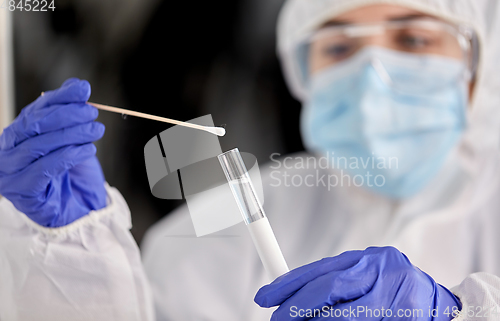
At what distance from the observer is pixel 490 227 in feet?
3.09

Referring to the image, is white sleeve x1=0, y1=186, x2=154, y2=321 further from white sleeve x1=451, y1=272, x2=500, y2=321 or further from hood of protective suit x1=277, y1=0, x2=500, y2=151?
hood of protective suit x1=277, y1=0, x2=500, y2=151

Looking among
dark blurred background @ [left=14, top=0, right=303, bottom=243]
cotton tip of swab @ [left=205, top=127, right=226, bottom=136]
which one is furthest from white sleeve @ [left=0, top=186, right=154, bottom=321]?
dark blurred background @ [left=14, top=0, right=303, bottom=243]

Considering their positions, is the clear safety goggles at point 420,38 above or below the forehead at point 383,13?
below

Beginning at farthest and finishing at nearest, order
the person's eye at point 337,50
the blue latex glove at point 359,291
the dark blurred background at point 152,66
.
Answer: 1. the dark blurred background at point 152,66
2. the person's eye at point 337,50
3. the blue latex glove at point 359,291

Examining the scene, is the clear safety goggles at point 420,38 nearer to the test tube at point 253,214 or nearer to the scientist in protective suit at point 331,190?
the scientist in protective suit at point 331,190

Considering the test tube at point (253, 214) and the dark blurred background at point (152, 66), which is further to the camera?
the dark blurred background at point (152, 66)

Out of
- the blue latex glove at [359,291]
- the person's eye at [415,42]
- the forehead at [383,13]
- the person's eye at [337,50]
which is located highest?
the forehead at [383,13]

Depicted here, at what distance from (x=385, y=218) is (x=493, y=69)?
0.48 meters

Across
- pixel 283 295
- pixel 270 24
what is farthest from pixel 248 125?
pixel 283 295

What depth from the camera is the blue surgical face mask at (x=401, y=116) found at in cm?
97

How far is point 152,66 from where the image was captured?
4.17ft

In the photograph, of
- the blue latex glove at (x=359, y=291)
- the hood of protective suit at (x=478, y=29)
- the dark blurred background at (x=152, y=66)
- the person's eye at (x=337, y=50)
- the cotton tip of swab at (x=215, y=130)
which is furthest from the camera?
the dark blurred background at (x=152, y=66)

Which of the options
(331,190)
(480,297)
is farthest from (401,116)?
(480,297)

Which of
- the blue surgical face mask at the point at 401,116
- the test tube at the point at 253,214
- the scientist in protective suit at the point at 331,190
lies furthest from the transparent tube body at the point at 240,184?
the blue surgical face mask at the point at 401,116
